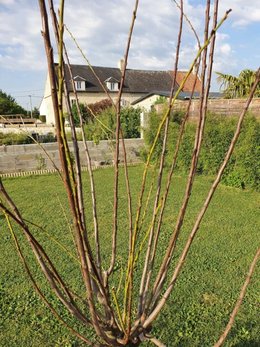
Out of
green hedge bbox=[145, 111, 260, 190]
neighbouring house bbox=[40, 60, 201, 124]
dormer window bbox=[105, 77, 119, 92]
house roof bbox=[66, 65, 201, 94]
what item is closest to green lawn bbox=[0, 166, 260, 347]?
green hedge bbox=[145, 111, 260, 190]

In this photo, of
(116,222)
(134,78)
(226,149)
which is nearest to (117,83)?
(134,78)

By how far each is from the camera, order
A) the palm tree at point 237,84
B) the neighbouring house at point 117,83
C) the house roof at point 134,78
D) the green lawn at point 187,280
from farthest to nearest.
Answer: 1. the house roof at point 134,78
2. the neighbouring house at point 117,83
3. the palm tree at point 237,84
4. the green lawn at point 187,280

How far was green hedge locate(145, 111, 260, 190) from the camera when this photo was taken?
600cm

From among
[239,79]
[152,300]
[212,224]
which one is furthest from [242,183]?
[152,300]

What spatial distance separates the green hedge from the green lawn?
789 millimetres

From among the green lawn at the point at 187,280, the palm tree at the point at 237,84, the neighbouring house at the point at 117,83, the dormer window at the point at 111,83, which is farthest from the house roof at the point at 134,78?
the green lawn at the point at 187,280

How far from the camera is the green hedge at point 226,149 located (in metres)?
6.00

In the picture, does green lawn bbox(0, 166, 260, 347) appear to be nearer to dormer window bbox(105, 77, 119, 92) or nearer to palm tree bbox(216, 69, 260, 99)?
palm tree bbox(216, 69, 260, 99)

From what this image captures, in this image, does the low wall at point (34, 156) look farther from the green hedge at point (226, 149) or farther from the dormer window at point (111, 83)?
the dormer window at point (111, 83)

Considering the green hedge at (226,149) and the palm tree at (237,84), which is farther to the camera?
the palm tree at (237,84)

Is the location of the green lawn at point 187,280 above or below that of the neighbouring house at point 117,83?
below

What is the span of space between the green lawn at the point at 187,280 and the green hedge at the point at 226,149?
31.1 inches

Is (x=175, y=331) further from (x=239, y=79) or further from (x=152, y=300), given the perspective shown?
(x=239, y=79)

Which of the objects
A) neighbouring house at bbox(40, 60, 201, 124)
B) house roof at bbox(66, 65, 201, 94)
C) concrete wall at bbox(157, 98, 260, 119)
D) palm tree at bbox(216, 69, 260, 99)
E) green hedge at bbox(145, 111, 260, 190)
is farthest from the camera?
house roof at bbox(66, 65, 201, 94)
